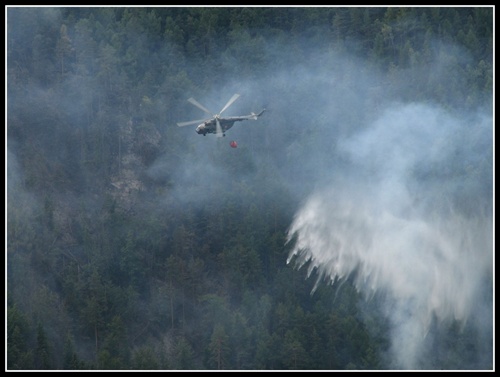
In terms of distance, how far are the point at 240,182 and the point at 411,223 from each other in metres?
18.5

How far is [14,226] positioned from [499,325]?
1481 inches

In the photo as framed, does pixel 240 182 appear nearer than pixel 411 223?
No

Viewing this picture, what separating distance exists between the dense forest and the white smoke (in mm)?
201

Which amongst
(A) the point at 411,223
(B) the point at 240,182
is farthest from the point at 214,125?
(B) the point at 240,182

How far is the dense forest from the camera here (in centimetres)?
13650

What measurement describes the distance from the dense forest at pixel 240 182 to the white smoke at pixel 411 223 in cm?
20

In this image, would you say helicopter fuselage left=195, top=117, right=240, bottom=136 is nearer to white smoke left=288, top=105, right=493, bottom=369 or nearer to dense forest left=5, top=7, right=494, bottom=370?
white smoke left=288, top=105, right=493, bottom=369

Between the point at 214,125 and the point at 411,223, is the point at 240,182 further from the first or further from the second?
the point at 214,125

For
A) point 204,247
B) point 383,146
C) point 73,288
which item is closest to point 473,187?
point 383,146

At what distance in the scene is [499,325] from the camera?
13750cm

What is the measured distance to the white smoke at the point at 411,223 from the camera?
135m

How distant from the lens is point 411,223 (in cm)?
13762

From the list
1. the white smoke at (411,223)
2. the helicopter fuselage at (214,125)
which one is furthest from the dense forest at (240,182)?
the helicopter fuselage at (214,125)

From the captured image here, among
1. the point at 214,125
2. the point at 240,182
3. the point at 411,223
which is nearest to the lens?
the point at 214,125
